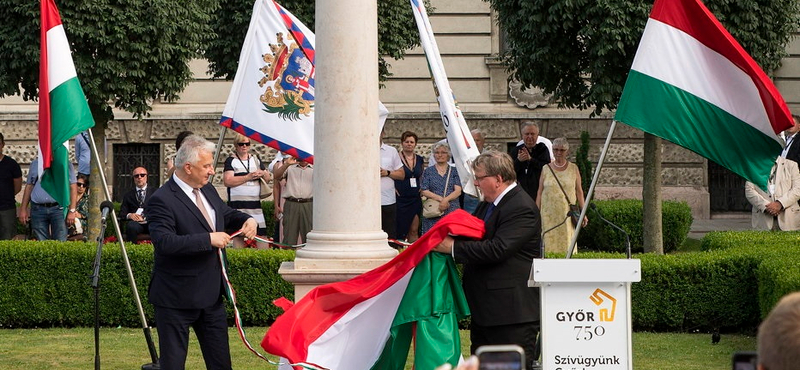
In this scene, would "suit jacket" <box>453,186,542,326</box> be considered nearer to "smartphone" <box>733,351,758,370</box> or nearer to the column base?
the column base

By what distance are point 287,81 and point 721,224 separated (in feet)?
47.0

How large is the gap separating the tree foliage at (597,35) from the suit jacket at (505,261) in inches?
327

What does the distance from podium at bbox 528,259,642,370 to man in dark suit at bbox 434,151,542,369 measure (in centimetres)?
54

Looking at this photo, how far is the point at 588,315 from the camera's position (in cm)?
693

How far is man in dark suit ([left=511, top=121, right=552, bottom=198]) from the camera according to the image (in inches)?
582

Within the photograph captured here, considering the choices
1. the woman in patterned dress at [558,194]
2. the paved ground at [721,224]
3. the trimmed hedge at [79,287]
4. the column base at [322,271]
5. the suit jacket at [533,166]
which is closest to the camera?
the column base at [322,271]

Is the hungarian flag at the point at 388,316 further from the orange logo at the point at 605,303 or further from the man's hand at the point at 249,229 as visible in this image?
the orange logo at the point at 605,303

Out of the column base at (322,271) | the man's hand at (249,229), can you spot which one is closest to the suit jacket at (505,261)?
the column base at (322,271)

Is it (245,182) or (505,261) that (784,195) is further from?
(505,261)

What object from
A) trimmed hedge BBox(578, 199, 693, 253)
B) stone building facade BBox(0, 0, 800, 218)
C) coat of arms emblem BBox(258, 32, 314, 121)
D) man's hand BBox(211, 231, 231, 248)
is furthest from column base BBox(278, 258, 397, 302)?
stone building facade BBox(0, 0, 800, 218)

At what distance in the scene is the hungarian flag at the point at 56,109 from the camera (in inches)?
367

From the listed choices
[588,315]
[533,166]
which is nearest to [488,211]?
[588,315]

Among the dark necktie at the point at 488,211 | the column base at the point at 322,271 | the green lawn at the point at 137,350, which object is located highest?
the dark necktie at the point at 488,211

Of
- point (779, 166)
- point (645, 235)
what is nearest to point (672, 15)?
point (779, 166)
